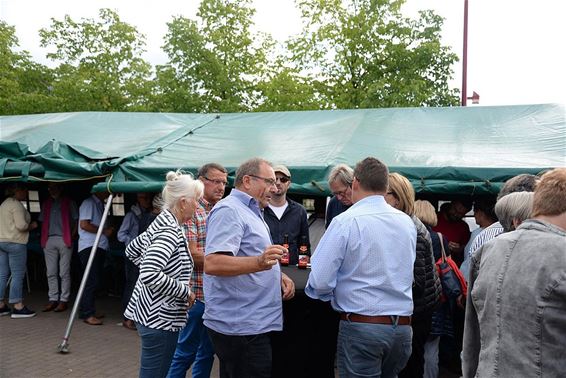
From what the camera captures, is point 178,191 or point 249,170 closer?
point 249,170

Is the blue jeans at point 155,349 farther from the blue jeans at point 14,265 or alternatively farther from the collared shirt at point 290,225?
the blue jeans at point 14,265

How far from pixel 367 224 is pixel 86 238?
527 centimetres

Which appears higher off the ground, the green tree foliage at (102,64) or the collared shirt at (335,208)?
the green tree foliage at (102,64)

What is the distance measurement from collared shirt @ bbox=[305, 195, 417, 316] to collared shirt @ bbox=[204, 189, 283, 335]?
319 mm

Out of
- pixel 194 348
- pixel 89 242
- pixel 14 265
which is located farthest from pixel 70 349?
pixel 194 348

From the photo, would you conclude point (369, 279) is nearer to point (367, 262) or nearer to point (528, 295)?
point (367, 262)

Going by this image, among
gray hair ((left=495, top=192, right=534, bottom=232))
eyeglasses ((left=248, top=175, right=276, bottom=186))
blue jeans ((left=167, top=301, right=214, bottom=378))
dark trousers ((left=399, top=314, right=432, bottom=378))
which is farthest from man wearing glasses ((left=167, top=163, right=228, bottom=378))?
gray hair ((left=495, top=192, right=534, bottom=232))

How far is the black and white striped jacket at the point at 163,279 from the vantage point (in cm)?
316

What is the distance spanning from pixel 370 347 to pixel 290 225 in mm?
2144

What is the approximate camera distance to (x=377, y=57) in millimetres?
14992

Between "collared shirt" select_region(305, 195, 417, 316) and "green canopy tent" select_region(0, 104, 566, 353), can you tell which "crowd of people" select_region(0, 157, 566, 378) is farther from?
"green canopy tent" select_region(0, 104, 566, 353)

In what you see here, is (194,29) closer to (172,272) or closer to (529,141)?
(529,141)

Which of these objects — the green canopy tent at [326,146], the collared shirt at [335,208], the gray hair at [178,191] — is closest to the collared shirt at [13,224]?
the green canopy tent at [326,146]

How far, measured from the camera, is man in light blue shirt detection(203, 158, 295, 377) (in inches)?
116
